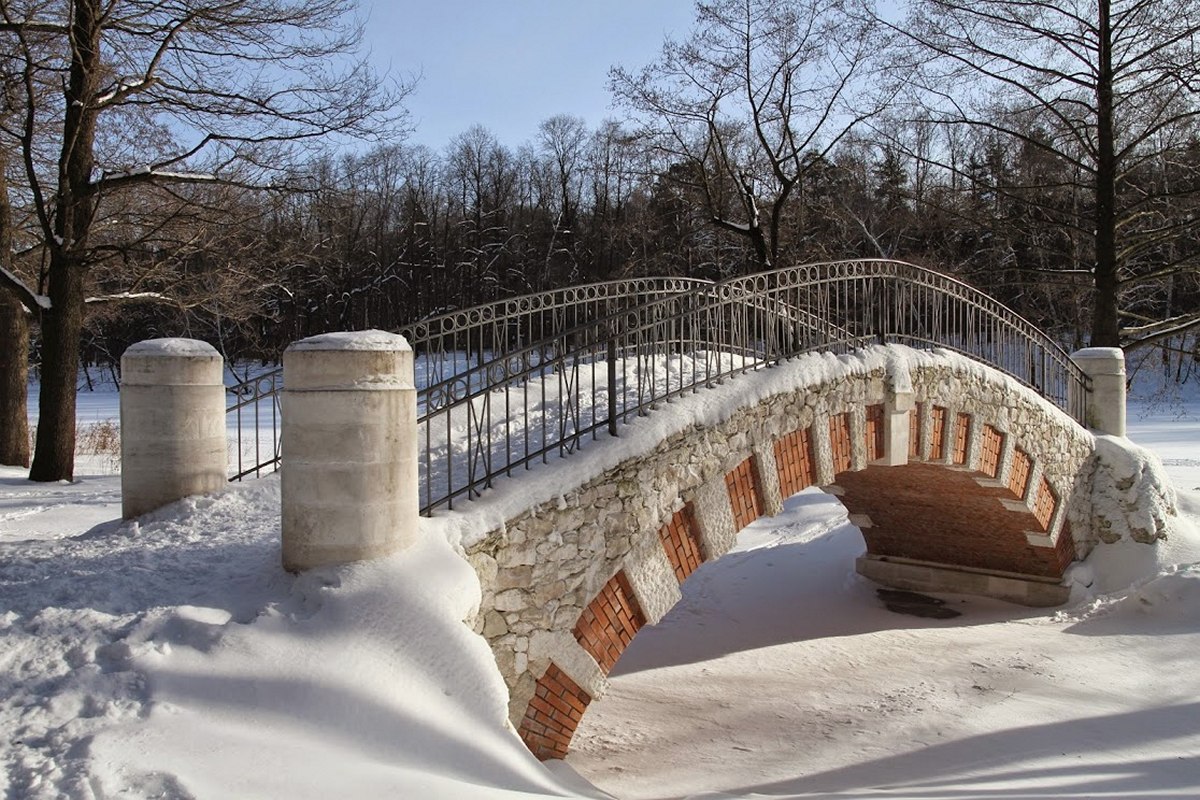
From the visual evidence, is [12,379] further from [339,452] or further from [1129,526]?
[1129,526]

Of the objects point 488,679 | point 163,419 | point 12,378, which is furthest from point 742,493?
point 12,378

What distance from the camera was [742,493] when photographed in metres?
6.82

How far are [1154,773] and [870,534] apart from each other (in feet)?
20.2

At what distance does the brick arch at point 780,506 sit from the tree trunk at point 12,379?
10.8 m

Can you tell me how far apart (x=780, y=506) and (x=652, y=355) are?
5.82ft

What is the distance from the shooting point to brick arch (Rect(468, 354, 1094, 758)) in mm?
5207

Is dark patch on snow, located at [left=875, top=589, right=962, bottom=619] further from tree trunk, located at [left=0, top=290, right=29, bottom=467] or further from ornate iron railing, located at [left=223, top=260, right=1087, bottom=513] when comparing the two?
tree trunk, located at [left=0, top=290, right=29, bottom=467]

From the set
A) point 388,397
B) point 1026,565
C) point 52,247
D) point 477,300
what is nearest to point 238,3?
point 52,247

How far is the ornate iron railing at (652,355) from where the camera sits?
5.43m

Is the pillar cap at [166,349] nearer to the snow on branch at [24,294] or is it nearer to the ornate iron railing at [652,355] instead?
the ornate iron railing at [652,355]

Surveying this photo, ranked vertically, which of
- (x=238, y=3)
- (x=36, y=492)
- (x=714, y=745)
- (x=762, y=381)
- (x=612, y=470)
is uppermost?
(x=238, y=3)

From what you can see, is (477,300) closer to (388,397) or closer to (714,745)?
(714,745)

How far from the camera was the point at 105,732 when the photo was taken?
3.10 meters

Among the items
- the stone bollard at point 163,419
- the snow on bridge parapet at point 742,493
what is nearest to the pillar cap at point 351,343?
the snow on bridge parapet at point 742,493
